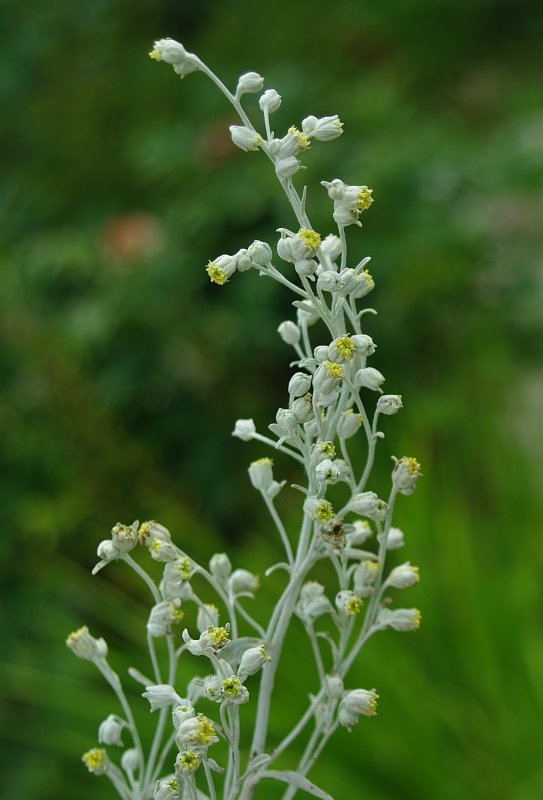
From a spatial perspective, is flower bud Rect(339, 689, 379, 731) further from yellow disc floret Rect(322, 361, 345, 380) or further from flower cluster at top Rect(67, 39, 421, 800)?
yellow disc floret Rect(322, 361, 345, 380)

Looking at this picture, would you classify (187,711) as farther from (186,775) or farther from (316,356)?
(316,356)

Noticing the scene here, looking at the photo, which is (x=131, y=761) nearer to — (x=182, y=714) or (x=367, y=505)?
(x=182, y=714)

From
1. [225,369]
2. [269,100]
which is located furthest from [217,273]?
[225,369]

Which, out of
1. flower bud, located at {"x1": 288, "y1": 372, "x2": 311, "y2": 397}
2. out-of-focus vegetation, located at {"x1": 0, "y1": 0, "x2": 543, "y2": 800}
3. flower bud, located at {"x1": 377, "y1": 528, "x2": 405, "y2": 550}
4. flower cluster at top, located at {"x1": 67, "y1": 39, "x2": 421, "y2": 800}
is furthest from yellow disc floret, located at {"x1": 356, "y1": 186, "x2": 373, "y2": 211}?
out-of-focus vegetation, located at {"x1": 0, "y1": 0, "x2": 543, "y2": 800}

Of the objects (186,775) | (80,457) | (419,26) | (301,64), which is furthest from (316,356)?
(419,26)

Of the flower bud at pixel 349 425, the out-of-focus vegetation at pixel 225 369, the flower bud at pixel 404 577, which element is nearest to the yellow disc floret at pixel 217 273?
the flower bud at pixel 349 425
